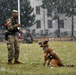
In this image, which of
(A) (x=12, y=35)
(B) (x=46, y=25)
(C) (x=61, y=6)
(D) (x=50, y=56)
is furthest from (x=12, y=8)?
(D) (x=50, y=56)

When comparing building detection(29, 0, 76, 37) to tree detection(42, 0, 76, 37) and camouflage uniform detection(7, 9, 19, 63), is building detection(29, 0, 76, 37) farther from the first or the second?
camouflage uniform detection(7, 9, 19, 63)

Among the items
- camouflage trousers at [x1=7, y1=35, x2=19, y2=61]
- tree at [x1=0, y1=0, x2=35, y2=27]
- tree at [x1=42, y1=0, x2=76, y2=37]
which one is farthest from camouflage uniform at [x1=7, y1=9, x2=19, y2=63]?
tree at [x1=42, y1=0, x2=76, y2=37]

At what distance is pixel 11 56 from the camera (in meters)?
13.6

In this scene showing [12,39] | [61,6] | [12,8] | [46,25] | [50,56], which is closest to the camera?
[50,56]

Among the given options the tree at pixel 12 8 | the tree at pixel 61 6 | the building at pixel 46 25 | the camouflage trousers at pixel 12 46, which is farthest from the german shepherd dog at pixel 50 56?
the building at pixel 46 25

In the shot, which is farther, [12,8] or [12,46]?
[12,8]

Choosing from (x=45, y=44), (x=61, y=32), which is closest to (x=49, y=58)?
(x=45, y=44)

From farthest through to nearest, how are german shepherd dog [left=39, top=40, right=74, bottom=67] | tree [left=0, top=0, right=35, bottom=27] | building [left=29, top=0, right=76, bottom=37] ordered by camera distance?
building [left=29, top=0, right=76, bottom=37] → tree [left=0, top=0, right=35, bottom=27] → german shepherd dog [left=39, top=40, right=74, bottom=67]

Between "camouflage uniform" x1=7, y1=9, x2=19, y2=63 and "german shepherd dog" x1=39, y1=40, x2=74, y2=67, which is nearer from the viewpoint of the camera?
"german shepherd dog" x1=39, y1=40, x2=74, y2=67

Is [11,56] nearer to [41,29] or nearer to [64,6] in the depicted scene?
[64,6]

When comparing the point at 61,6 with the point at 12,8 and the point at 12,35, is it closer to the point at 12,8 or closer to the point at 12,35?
the point at 12,8

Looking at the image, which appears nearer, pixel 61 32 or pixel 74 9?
pixel 74 9

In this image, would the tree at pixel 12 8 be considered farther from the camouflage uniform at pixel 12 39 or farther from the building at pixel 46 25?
the camouflage uniform at pixel 12 39

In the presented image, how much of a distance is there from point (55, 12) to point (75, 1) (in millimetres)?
4617
